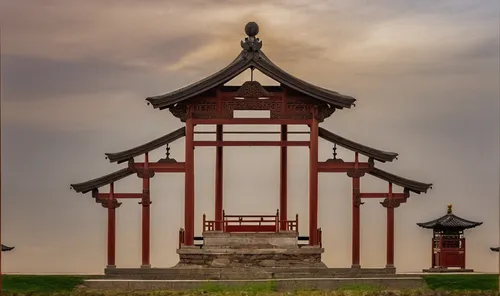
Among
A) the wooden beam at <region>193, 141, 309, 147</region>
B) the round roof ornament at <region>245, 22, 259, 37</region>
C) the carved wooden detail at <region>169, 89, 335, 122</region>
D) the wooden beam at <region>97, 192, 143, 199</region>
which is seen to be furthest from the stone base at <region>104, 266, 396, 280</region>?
the round roof ornament at <region>245, 22, 259, 37</region>

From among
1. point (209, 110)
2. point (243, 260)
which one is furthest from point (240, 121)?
point (243, 260)

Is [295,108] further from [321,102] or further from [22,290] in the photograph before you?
[22,290]

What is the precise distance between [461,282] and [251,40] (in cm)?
1078

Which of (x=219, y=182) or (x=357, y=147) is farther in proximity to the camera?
(x=219, y=182)

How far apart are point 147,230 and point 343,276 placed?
689cm

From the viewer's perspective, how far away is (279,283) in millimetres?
38812

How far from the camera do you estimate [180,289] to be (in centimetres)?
3878

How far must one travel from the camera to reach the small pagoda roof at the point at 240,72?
4212cm

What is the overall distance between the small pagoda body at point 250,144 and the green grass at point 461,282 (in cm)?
236

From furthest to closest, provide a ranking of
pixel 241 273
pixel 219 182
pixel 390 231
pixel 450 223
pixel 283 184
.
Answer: pixel 450 223
pixel 283 184
pixel 219 182
pixel 390 231
pixel 241 273

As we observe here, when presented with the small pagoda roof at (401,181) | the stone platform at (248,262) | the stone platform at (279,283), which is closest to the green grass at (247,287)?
the stone platform at (279,283)

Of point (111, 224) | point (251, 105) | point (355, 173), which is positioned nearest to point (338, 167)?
point (355, 173)

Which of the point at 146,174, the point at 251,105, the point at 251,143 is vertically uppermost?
the point at 251,105

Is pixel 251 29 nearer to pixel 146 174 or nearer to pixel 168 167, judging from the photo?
pixel 168 167
